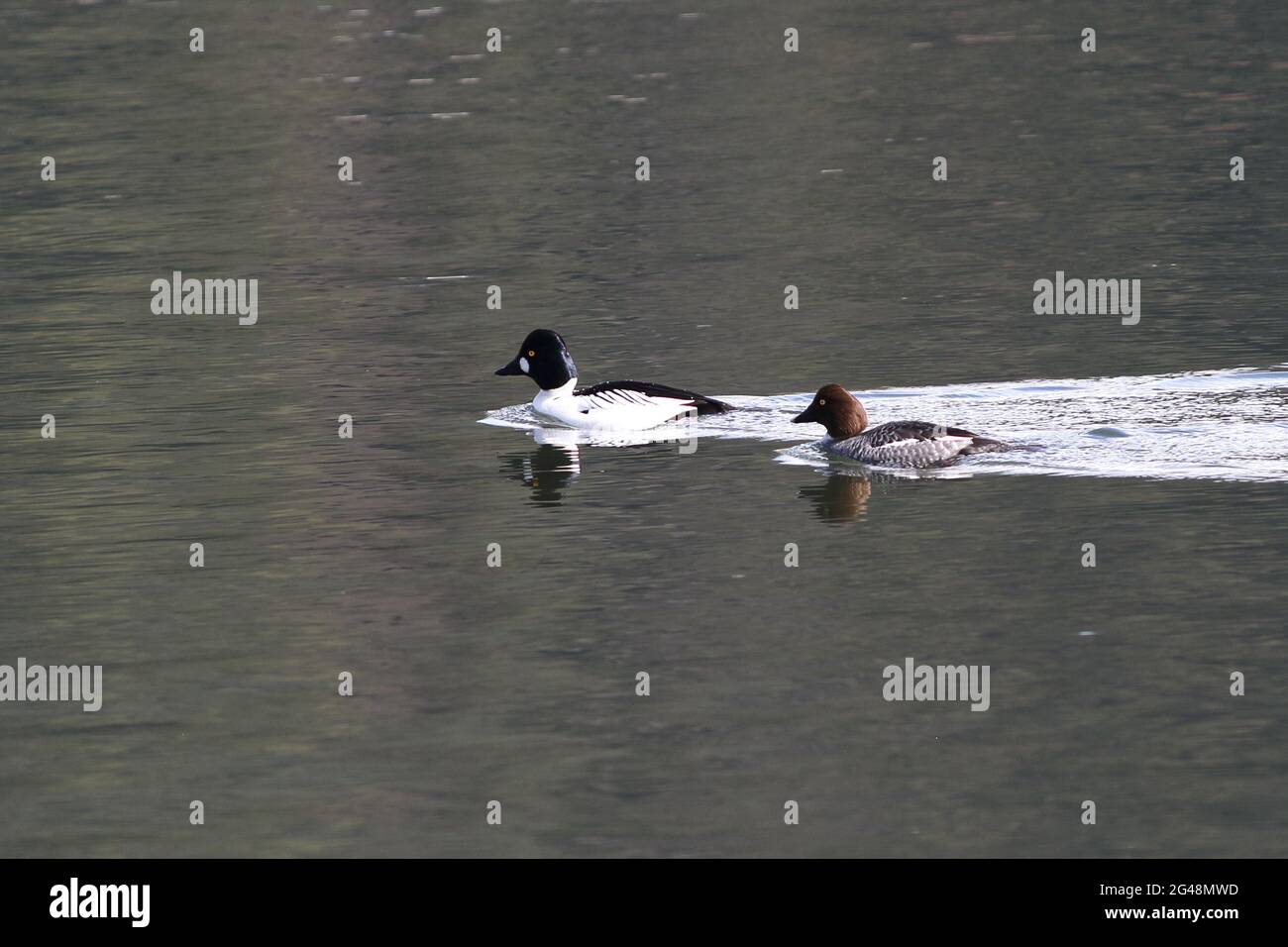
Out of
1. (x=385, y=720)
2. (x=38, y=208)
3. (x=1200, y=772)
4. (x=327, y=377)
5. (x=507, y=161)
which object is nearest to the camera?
(x=1200, y=772)

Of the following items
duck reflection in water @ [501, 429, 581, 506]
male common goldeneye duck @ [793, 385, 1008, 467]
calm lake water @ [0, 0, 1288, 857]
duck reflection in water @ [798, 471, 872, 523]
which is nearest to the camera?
calm lake water @ [0, 0, 1288, 857]

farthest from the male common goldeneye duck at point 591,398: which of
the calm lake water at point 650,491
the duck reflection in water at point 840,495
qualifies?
the duck reflection in water at point 840,495

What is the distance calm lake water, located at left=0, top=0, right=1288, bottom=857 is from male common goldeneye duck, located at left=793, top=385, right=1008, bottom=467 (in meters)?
0.25

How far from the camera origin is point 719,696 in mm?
11750

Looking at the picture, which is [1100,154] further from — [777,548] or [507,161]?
[777,548]

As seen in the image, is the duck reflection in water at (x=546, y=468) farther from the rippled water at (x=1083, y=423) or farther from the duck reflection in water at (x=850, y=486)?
the duck reflection in water at (x=850, y=486)

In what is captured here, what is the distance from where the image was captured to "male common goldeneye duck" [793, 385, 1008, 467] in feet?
56.1

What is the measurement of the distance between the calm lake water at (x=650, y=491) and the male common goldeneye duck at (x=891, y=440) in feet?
0.83

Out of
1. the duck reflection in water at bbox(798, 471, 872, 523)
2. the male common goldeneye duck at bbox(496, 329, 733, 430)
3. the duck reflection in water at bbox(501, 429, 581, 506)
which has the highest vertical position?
the male common goldeneye duck at bbox(496, 329, 733, 430)

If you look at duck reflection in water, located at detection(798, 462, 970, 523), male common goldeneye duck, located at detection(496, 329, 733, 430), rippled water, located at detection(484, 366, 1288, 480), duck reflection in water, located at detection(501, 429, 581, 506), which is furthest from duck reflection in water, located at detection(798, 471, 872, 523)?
male common goldeneye duck, located at detection(496, 329, 733, 430)

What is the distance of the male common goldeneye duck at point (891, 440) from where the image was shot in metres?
17.1

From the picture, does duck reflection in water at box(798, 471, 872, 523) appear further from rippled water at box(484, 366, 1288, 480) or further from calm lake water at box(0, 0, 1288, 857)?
rippled water at box(484, 366, 1288, 480)
